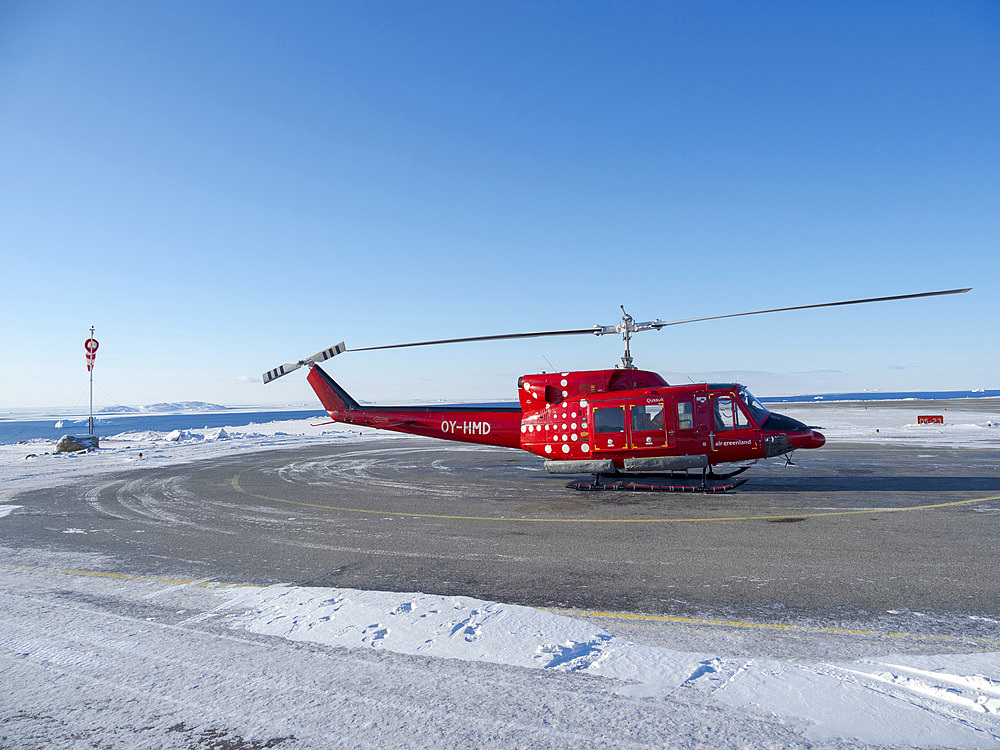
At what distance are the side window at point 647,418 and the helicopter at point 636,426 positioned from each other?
3cm

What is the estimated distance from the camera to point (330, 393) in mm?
20531

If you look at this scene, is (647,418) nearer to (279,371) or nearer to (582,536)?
(582,536)

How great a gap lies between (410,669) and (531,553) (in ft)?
13.4

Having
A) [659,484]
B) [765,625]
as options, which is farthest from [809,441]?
[765,625]

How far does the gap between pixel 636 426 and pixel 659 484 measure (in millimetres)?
2372

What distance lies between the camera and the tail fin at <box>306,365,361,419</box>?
20.3 metres

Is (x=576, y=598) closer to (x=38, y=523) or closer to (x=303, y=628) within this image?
(x=303, y=628)

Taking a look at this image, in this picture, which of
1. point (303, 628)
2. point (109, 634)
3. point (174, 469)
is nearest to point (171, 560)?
point (109, 634)

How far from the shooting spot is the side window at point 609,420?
47.1ft

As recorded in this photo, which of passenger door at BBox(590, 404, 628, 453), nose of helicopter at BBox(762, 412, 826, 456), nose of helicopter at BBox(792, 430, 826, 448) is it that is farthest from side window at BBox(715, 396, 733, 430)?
passenger door at BBox(590, 404, 628, 453)

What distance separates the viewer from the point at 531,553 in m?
8.61

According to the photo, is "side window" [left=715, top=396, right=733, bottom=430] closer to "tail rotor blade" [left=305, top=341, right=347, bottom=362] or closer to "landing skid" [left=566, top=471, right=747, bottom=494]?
"landing skid" [left=566, top=471, right=747, bottom=494]

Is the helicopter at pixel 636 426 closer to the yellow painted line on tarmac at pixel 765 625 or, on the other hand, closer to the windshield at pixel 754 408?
the windshield at pixel 754 408

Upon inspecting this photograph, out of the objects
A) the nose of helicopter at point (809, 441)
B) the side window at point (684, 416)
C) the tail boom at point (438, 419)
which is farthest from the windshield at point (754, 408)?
the tail boom at point (438, 419)
